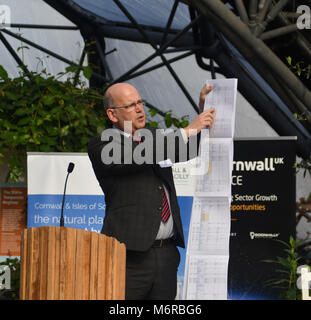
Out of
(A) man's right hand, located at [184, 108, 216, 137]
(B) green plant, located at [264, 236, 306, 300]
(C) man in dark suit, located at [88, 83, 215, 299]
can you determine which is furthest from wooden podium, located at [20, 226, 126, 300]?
(B) green plant, located at [264, 236, 306, 300]

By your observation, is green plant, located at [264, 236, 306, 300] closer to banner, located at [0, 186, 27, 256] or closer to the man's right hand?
banner, located at [0, 186, 27, 256]

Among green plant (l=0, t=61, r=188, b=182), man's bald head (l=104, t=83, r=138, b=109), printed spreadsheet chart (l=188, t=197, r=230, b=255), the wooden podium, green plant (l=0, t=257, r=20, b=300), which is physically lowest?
green plant (l=0, t=257, r=20, b=300)

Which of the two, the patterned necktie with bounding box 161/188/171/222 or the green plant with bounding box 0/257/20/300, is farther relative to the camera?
the green plant with bounding box 0/257/20/300

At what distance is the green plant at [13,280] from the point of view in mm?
5035

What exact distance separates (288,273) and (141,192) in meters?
2.42

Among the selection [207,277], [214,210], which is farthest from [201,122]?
[207,277]

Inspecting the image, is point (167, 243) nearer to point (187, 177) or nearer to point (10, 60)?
point (187, 177)

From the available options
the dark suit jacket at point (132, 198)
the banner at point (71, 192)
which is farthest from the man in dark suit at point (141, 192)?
the banner at point (71, 192)

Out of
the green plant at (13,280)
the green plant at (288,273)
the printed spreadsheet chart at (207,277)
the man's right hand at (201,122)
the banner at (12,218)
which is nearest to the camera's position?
the man's right hand at (201,122)

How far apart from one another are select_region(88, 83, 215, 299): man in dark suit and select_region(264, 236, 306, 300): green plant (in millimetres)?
2095

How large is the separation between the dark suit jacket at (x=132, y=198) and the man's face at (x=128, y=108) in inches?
3.7

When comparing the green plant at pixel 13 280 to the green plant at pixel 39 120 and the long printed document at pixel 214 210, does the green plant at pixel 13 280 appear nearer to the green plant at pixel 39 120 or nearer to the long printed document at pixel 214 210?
the green plant at pixel 39 120

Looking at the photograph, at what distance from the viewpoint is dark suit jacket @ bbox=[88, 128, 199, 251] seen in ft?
8.69

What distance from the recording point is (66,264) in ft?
7.04
